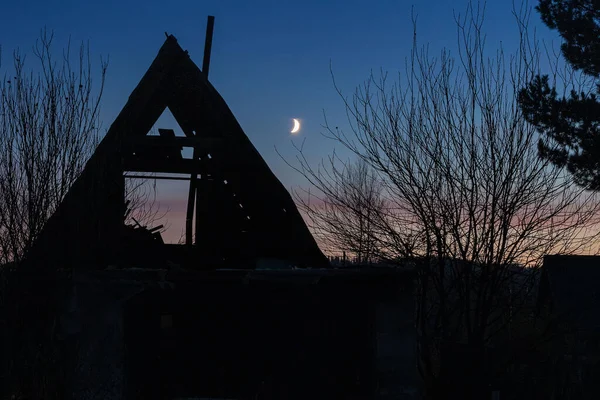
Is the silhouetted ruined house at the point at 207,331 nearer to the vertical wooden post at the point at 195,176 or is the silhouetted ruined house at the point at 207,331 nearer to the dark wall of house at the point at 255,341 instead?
the dark wall of house at the point at 255,341

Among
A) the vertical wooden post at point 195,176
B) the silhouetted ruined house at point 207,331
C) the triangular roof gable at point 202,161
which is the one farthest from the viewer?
the vertical wooden post at point 195,176

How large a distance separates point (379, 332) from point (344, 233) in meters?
2.88

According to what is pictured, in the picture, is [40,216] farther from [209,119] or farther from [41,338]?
[209,119]

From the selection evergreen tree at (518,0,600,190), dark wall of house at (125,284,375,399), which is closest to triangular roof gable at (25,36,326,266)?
dark wall of house at (125,284,375,399)

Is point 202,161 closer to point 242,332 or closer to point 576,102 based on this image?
point 242,332

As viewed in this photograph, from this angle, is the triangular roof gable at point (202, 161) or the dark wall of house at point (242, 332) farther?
the triangular roof gable at point (202, 161)

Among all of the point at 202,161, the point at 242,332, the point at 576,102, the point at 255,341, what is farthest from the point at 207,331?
the point at 576,102

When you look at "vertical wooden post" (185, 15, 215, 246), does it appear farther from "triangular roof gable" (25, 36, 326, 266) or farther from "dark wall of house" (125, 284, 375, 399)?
"dark wall of house" (125, 284, 375, 399)

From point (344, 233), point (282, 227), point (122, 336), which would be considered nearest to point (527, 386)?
point (344, 233)

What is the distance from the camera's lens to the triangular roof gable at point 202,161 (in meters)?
7.30

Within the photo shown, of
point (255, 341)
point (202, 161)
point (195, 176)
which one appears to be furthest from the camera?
point (195, 176)

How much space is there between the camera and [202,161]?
26.2 feet

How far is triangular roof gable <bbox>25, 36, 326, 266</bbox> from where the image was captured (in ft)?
A: 23.9

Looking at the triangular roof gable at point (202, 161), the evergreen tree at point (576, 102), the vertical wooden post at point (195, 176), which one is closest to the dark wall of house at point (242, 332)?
the triangular roof gable at point (202, 161)
